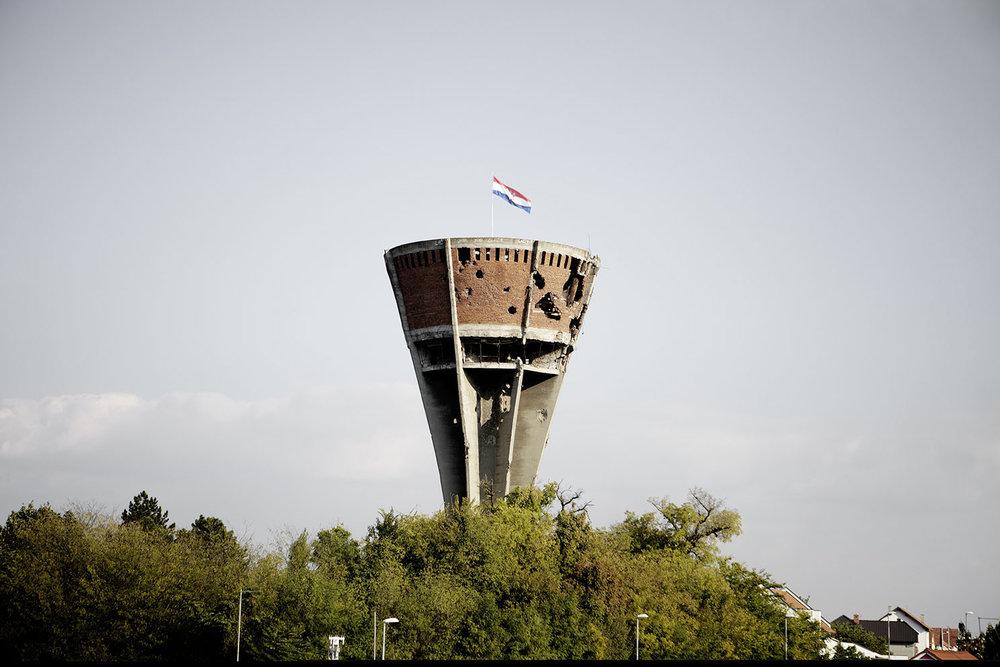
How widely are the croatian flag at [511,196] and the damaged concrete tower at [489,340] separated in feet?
6.04

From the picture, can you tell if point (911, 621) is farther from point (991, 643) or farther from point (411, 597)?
point (411, 597)

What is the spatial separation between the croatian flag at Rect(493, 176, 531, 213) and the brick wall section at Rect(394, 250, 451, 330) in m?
4.01

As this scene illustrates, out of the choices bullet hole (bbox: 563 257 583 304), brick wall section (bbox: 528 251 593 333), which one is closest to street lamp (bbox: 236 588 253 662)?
brick wall section (bbox: 528 251 593 333)

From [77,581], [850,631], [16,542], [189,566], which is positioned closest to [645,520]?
[189,566]

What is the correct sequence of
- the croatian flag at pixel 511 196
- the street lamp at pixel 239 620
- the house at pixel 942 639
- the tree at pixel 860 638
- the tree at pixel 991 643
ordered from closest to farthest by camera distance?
the street lamp at pixel 239 620 < the croatian flag at pixel 511 196 < the tree at pixel 991 643 < the tree at pixel 860 638 < the house at pixel 942 639

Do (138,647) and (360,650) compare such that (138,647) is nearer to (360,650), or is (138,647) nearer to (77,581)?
(77,581)

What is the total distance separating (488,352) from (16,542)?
94.4 feet

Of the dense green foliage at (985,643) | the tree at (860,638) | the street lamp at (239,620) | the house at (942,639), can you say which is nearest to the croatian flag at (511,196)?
the street lamp at (239,620)

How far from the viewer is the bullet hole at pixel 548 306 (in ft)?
187

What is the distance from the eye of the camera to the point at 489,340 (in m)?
56.5

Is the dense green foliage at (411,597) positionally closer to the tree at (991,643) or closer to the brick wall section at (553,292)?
the brick wall section at (553,292)

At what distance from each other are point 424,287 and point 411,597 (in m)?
14.1

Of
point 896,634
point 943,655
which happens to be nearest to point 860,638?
point 943,655

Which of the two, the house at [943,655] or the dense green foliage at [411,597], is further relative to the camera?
the house at [943,655]
